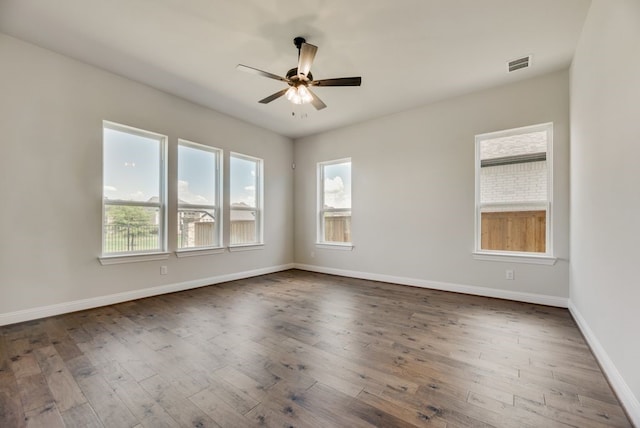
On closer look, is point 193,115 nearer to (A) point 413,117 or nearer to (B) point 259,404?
(A) point 413,117

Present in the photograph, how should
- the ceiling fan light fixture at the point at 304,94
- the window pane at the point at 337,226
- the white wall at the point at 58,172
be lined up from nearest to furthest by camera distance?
the white wall at the point at 58,172
the ceiling fan light fixture at the point at 304,94
the window pane at the point at 337,226

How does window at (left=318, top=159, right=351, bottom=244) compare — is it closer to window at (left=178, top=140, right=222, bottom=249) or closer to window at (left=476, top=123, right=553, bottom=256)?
window at (left=178, top=140, right=222, bottom=249)

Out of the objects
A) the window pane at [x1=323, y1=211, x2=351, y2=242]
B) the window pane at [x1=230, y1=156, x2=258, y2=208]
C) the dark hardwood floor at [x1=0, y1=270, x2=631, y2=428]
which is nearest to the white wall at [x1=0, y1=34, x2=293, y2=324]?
the dark hardwood floor at [x1=0, y1=270, x2=631, y2=428]

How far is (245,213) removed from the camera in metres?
5.42

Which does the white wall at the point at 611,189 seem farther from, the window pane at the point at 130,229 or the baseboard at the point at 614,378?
the window pane at the point at 130,229

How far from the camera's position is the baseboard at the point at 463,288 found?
11.6 feet

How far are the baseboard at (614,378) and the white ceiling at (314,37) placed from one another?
2.87 m

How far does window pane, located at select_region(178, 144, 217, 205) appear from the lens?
14.5 feet

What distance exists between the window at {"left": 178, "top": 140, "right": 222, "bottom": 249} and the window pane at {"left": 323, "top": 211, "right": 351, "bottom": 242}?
2.18 metres

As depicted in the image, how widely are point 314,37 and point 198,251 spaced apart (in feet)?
11.6

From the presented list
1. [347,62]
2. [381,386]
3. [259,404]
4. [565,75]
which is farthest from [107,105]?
[565,75]

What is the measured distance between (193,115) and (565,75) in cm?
523

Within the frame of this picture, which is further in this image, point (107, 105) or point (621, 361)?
point (107, 105)

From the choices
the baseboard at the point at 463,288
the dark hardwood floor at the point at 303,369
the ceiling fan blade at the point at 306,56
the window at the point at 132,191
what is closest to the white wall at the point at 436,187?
the baseboard at the point at 463,288
